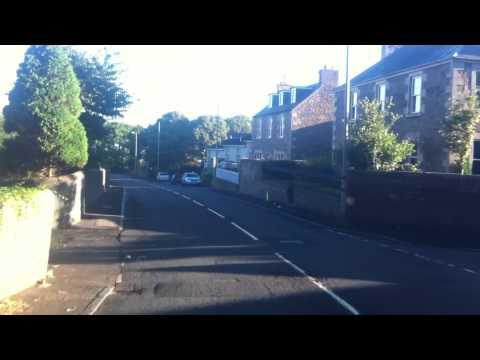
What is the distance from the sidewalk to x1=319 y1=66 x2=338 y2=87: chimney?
35750 mm

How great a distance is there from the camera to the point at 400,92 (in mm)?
29078

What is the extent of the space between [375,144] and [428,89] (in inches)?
224

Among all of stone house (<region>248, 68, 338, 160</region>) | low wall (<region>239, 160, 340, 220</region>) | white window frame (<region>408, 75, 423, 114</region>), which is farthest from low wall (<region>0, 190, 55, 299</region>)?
stone house (<region>248, 68, 338, 160</region>)

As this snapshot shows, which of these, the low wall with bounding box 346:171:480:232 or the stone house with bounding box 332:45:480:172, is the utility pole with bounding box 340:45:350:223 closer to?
the low wall with bounding box 346:171:480:232

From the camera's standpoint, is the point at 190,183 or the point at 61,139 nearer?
the point at 61,139

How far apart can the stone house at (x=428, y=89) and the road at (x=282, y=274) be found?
28.7 ft

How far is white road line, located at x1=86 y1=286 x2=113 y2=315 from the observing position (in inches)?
337

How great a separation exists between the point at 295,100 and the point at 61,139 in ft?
110

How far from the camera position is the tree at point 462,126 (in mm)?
21656

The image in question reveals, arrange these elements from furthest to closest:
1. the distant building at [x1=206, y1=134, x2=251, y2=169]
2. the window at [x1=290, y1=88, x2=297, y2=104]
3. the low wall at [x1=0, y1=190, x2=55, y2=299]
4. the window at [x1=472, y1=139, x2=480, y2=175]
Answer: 1. the distant building at [x1=206, y1=134, x2=251, y2=169]
2. the window at [x1=290, y1=88, x2=297, y2=104]
3. the window at [x1=472, y1=139, x2=480, y2=175]
4. the low wall at [x1=0, y1=190, x2=55, y2=299]
